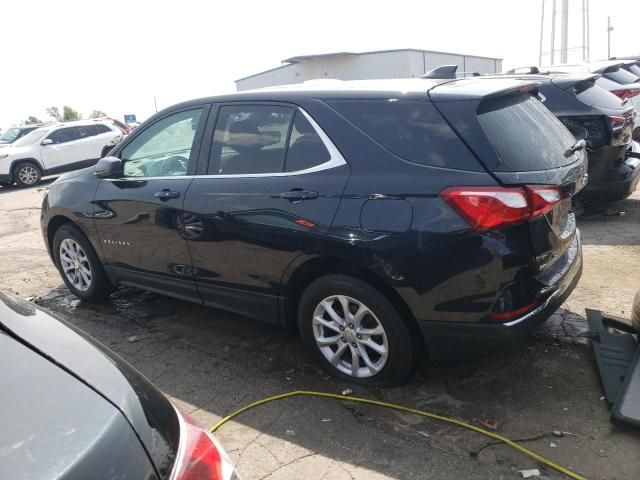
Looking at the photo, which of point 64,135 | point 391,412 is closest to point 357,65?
point 64,135

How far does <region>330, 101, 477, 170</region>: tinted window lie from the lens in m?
2.88

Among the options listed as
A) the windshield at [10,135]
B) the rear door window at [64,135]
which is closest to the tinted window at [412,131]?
the rear door window at [64,135]

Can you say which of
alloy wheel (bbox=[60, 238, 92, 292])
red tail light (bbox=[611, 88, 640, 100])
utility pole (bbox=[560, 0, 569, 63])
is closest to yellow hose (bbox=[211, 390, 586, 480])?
alloy wheel (bbox=[60, 238, 92, 292])

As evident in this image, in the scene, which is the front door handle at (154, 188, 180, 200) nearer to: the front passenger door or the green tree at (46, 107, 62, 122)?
the front passenger door

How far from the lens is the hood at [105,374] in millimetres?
1409

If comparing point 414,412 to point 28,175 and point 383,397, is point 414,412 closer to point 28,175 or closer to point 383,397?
point 383,397

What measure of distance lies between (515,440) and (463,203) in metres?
1.23

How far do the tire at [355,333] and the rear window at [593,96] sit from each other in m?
4.33

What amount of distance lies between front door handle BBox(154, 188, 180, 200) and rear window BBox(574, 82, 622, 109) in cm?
462

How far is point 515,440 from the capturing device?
9.11 feet

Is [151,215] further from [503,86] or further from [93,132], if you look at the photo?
[93,132]

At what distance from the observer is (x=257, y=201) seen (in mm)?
3445

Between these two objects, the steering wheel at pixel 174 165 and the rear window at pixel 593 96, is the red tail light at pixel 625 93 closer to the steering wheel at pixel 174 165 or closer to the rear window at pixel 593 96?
the rear window at pixel 593 96

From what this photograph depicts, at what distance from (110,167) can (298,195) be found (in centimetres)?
190
